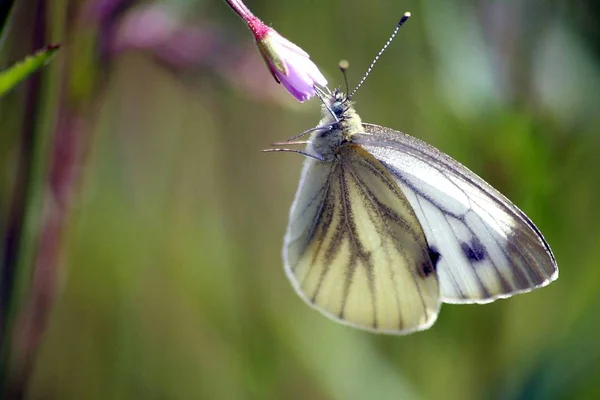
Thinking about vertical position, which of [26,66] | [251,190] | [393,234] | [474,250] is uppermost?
[251,190]

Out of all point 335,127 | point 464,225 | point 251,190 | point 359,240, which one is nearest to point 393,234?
point 359,240

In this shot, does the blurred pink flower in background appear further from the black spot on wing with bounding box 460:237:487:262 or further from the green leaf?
the black spot on wing with bounding box 460:237:487:262

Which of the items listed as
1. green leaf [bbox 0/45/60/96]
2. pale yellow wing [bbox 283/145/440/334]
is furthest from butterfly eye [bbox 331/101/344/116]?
green leaf [bbox 0/45/60/96]

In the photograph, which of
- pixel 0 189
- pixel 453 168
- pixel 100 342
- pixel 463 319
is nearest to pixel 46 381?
pixel 100 342

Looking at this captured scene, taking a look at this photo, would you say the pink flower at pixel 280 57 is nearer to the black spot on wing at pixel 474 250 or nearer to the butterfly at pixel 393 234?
the butterfly at pixel 393 234

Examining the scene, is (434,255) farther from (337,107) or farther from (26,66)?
(26,66)

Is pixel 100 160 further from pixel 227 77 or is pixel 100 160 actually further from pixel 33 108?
pixel 33 108

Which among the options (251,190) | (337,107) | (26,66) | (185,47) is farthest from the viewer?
(251,190)
